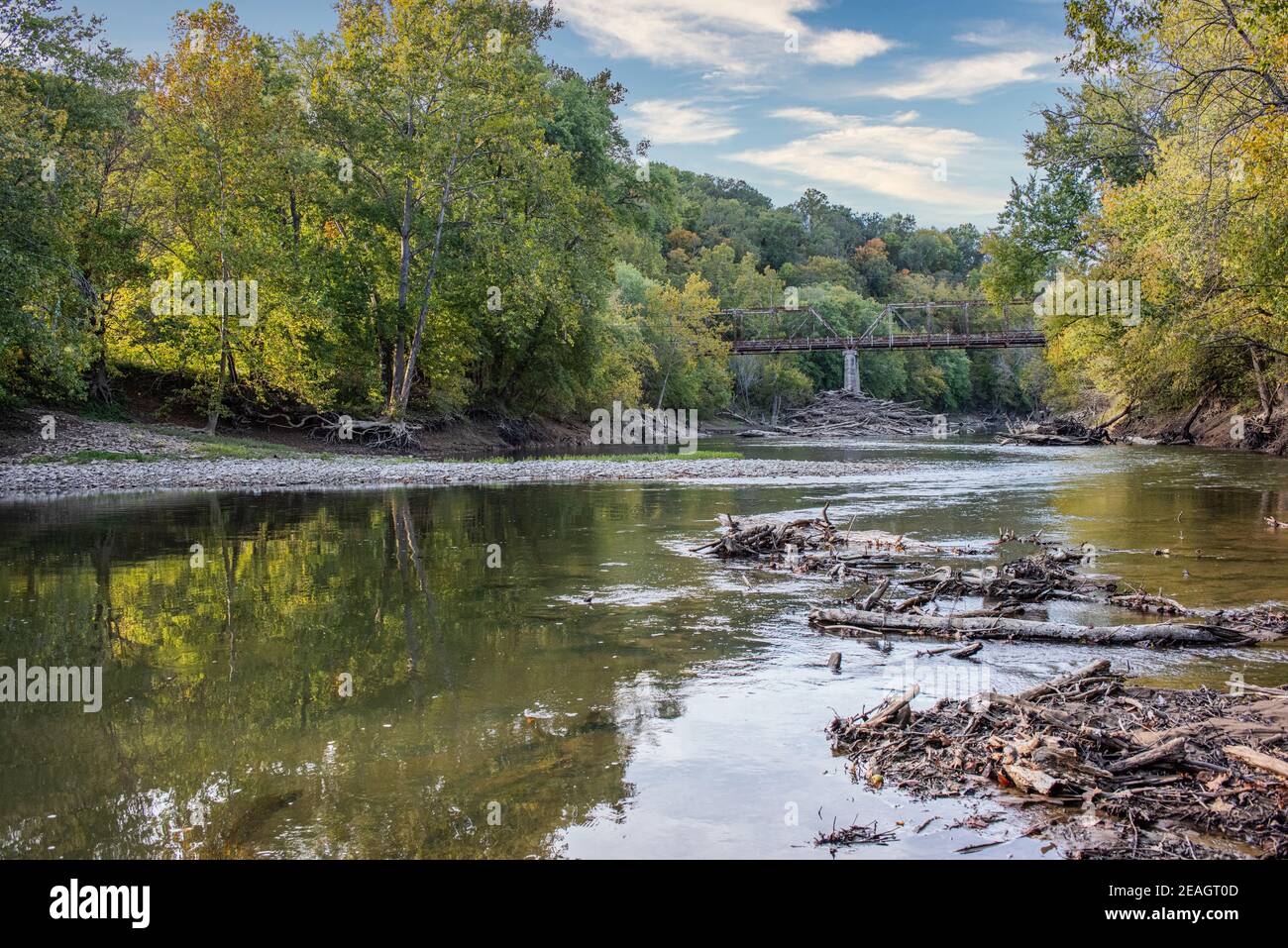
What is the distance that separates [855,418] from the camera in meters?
87.8

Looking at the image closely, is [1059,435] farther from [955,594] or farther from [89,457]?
[89,457]

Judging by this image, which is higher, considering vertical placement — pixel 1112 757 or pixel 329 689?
pixel 1112 757

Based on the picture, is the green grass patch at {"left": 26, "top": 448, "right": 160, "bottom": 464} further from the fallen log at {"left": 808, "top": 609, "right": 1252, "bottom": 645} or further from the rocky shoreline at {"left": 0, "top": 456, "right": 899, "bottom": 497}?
the fallen log at {"left": 808, "top": 609, "right": 1252, "bottom": 645}

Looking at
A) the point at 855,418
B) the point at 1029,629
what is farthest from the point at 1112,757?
the point at 855,418

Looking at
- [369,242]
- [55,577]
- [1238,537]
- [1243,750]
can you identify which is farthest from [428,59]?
[1243,750]

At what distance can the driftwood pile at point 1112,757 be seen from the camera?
5.13m

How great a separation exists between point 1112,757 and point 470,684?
5077mm

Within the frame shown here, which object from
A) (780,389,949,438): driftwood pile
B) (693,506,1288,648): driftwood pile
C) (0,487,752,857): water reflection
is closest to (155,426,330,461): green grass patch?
(0,487,752,857): water reflection

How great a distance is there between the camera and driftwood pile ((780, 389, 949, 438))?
8212 centimetres

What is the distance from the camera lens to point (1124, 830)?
5.14 metres

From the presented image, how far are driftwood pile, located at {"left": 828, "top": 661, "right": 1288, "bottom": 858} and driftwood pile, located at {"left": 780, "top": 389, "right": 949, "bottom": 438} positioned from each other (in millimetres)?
70207
